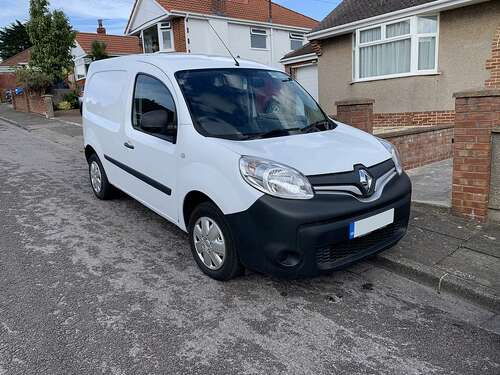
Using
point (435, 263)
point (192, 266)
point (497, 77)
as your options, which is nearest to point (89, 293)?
point (192, 266)

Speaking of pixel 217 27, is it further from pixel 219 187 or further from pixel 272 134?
pixel 219 187

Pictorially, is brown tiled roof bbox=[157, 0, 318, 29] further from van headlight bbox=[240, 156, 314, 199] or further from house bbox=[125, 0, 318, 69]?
van headlight bbox=[240, 156, 314, 199]

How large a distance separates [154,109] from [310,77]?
519 inches

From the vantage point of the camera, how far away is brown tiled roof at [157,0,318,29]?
22.8m

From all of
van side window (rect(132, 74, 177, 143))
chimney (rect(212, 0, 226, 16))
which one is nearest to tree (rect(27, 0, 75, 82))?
chimney (rect(212, 0, 226, 16))

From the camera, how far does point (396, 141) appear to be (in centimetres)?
664

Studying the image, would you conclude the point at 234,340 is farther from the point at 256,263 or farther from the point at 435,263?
the point at 435,263

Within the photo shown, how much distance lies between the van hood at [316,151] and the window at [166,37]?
21246mm

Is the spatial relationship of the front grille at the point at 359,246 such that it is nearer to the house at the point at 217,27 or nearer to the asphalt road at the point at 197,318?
the asphalt road at the point at 197,318

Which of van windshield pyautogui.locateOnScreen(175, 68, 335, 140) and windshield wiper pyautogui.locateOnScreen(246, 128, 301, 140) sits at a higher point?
van windshield pyautogui.locateOnScreen(175, 68, 335, 140)

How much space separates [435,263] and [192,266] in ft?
7.07

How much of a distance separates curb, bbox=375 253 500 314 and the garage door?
1293 centimetres

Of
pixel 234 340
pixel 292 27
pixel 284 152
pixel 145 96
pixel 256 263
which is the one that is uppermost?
pixel 292 27

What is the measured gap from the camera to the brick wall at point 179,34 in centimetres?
2211
